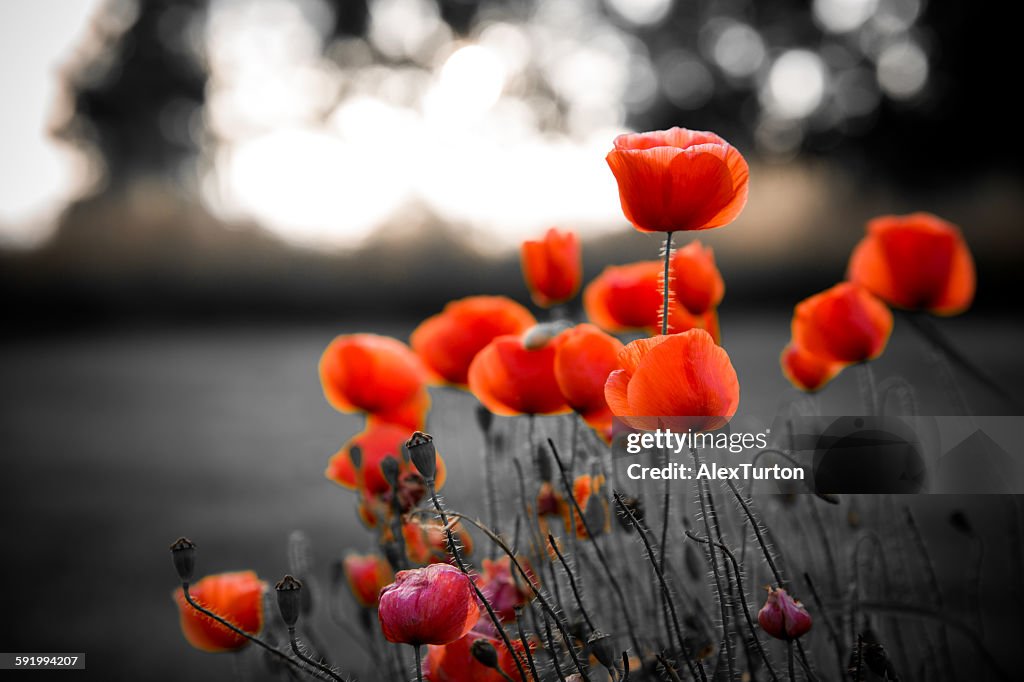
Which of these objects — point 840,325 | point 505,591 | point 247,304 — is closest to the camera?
point 505,591

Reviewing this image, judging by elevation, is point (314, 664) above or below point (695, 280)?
below

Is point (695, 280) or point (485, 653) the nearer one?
point (485, 653)

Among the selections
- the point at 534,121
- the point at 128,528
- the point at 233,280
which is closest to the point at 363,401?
the point at 128,528

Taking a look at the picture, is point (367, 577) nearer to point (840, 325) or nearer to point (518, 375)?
point (518, 375)

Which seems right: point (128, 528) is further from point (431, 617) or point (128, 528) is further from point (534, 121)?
point (534, 121)

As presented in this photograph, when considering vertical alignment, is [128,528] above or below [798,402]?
above

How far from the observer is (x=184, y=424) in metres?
3.52

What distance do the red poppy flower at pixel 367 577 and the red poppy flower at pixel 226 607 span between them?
2.8 inches

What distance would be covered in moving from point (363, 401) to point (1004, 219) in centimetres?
609

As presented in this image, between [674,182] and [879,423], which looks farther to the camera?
[879,423]

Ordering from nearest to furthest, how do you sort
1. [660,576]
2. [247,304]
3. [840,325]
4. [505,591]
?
[660,576] < [505,591] < [840,325] < [247,304]

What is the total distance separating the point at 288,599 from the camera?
427mm

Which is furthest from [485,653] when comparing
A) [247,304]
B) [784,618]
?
[247,304]

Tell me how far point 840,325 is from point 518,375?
242 millimetres
